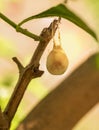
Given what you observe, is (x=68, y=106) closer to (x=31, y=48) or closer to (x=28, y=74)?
(x=28, y=74)

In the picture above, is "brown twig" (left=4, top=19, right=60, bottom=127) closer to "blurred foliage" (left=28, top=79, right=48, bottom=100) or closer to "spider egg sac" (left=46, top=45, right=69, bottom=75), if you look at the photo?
"spider egg sac" (left=46, top=45, right=69, bottom=75)

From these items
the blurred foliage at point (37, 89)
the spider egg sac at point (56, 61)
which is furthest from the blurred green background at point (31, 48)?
the spider egg sac at point (56, 61)

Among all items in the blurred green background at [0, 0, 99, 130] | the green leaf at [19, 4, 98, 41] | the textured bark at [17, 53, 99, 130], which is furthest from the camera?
the blurred green background at [0, 0, 99, 130]

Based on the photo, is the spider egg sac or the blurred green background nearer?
the spider egg sac

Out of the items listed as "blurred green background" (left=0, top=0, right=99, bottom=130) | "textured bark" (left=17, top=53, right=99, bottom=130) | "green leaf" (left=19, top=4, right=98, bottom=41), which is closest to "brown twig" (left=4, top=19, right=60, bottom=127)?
"green leaf" (left=19, top=4, right=98, bottom=41)

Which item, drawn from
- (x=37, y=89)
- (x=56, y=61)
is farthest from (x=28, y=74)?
(x=37, y=89)

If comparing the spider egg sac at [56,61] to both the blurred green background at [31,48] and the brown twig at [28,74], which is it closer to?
the brown twig at [28,74]

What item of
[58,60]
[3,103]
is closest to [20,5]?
[3,103]

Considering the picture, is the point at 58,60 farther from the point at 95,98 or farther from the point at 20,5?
the point at 20,5
